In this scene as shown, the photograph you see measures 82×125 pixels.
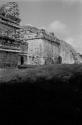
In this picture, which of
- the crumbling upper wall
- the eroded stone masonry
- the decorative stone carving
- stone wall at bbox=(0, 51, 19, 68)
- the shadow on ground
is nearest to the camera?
the shadow on ground

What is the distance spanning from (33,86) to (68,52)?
2263 cm

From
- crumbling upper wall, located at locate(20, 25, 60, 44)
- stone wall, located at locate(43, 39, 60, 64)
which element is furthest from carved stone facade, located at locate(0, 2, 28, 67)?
stone wall, located at locate(43, 39, 60, 64)

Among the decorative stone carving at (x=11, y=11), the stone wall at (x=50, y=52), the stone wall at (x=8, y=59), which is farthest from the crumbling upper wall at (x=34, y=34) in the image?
the stone wall at (x=8, y=59)

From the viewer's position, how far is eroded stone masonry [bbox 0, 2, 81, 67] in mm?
14094

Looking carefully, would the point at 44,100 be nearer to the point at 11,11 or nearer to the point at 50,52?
the point at 11,11

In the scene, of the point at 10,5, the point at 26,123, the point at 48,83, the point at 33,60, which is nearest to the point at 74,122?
the point at 26,123

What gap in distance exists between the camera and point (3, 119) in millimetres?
3936

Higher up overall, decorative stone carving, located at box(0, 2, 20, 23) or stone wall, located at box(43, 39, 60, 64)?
decorative stone carving, located at box(0, 2, 20, 23)

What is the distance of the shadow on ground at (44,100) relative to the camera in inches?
142

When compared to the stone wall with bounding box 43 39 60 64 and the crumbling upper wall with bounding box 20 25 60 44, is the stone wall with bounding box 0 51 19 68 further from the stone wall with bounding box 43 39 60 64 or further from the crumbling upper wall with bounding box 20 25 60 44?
the crumbling upper wall with bounding box 20 25 60 44

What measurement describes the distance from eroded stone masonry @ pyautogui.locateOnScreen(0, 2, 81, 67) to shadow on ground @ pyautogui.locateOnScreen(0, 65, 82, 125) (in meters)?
8.45

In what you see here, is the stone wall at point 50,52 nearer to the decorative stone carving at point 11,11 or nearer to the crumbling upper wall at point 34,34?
the crumbling upper wall at point 34,34

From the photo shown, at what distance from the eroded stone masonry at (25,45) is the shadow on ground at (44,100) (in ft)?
27.7

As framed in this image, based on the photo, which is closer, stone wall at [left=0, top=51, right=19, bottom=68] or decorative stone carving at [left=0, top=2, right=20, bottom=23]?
stone wall at [left=0, top=51, right=19, bottom=68]
